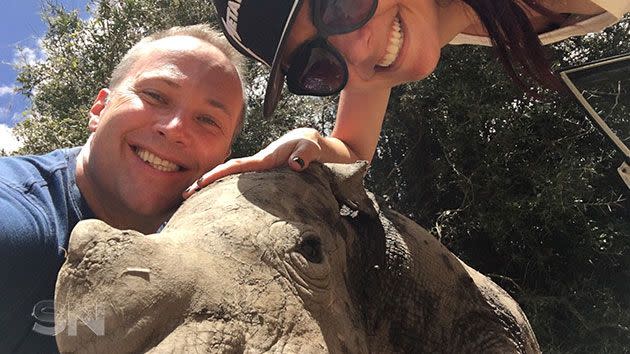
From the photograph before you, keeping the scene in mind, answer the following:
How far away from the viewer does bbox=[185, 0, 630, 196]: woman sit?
5.08 ft

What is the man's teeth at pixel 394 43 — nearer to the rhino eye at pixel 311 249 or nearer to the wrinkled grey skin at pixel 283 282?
the wrinkled grey skin at pixel 283 282

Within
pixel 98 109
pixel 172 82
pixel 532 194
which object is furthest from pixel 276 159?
pixel 532 194

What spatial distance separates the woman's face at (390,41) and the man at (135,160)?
0.40m

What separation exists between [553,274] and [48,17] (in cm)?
823

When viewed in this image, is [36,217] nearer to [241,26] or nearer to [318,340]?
[241,26]

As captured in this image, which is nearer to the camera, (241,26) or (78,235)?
(78,235)

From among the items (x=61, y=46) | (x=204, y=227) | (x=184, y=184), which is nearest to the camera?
(x=204, y=227)

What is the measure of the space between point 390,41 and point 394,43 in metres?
0.01

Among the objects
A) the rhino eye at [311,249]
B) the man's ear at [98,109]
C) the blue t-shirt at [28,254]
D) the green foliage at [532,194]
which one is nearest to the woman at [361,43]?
the rhino eye at [311,249]

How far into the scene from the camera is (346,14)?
5.31ft

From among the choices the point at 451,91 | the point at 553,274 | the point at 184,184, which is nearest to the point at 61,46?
the point at 451,91

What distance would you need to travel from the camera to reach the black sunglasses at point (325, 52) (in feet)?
5.25

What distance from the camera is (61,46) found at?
9461 mm

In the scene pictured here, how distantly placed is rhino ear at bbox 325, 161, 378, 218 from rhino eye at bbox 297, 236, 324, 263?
28 cm
